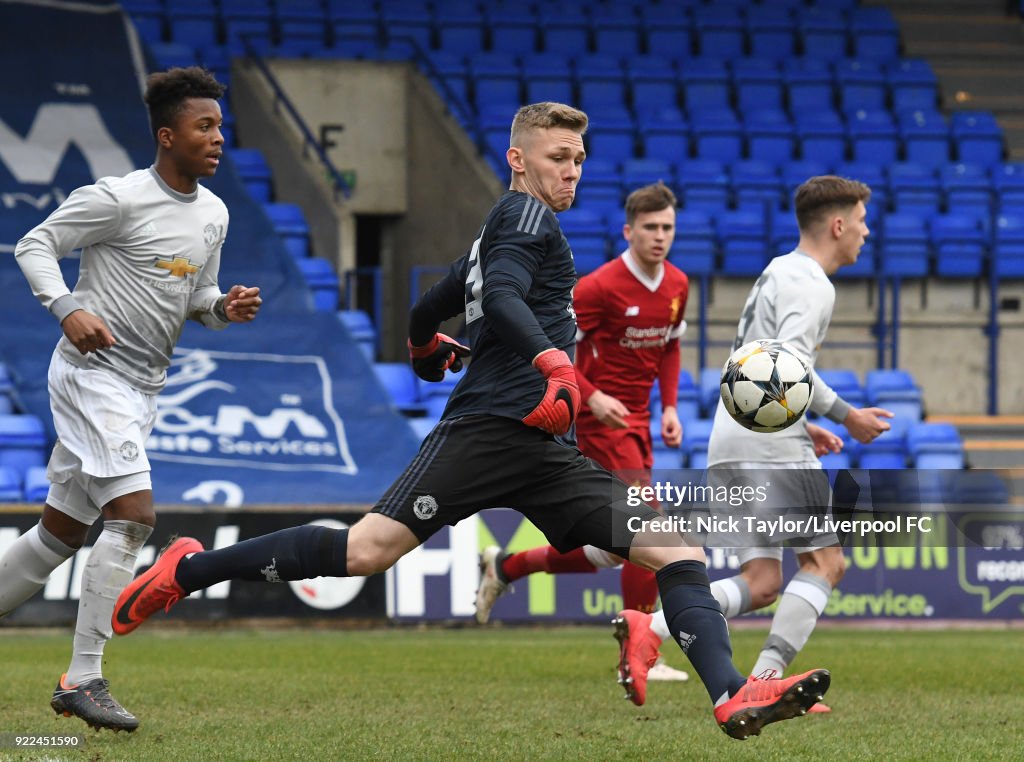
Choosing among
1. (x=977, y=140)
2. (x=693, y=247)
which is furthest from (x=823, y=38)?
(x=693, y=247)

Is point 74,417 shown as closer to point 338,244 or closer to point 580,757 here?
Answer: point 580,757

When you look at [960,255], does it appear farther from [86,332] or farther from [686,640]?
[86,332]

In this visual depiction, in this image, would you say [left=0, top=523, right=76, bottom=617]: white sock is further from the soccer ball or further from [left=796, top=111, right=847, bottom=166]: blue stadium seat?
[left=796, top=111, right=847, bottom=166]: blue stadium seat

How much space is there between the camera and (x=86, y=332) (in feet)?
17.1

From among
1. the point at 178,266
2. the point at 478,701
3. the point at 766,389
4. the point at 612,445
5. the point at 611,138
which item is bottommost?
the point at 478,701

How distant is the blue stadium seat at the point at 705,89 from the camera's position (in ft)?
61.3

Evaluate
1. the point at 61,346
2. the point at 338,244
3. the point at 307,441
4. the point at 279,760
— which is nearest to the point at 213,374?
the point at 307,441

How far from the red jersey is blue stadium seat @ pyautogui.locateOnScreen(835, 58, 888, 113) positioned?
11937mm

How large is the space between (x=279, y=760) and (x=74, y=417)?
1524mm

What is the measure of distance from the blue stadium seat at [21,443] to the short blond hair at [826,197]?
307 inches

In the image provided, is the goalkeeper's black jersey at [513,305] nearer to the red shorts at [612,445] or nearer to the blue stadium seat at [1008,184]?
the red shorts at [612,445]

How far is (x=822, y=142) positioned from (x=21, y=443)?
993 cm

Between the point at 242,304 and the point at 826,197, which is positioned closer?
the point at 242,304

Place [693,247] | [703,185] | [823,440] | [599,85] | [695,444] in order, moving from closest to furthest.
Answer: [823,440] → [695,444] → [693,247] → [703,185] → [599,85]
